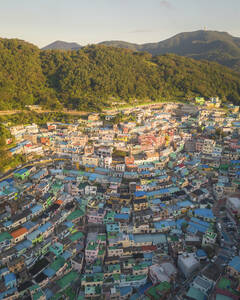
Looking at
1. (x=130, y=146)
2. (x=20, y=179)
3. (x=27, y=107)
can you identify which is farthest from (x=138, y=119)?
(x=20, y=179)

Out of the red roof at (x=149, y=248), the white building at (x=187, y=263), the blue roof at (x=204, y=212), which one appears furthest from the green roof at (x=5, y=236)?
the blue roof at (x=204, y=212)

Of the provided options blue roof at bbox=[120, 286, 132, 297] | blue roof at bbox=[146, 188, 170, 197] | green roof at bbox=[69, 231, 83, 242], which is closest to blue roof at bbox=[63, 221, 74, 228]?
green roof at bbox=[69, 231, 83, 242]

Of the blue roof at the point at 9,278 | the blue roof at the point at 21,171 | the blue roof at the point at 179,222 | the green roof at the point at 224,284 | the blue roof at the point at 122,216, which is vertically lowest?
the blue roof at the point at 9,278

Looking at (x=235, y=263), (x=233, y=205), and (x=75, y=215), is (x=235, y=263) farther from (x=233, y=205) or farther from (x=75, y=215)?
(x=75, y=215)

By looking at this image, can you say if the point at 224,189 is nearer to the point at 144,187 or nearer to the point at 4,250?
the point at 144,187

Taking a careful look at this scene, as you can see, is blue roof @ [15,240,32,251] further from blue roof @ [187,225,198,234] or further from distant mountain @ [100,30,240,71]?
distant mountain @ [100,30,240,71]

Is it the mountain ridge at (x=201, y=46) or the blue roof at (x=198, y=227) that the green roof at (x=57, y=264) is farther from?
the mountain ridge at (x=201, y=46)
